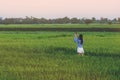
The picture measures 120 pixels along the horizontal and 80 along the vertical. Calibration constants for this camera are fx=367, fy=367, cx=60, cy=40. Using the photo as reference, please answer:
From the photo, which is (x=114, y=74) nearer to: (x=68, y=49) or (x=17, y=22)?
(x=68, y=49)

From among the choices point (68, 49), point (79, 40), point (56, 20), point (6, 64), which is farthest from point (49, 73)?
point (56, 20)

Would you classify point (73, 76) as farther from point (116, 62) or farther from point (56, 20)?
point (56, 20)

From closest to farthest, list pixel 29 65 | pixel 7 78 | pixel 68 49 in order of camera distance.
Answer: pixel 7 78
pixel 29 65
pixel 68 49

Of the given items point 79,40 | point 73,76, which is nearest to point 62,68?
point 73,76

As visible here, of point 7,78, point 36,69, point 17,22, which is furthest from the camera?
point 17,22

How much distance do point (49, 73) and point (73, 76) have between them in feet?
3.23

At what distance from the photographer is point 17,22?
13688 cm

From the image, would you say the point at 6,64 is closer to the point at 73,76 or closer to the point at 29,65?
the point at 29,65

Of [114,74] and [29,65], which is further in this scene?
[29,65]

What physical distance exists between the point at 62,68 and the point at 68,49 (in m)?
7.84

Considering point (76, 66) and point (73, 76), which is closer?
point (73, 76)

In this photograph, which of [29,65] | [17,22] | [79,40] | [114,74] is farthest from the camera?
[17,22]

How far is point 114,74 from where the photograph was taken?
11734 mm

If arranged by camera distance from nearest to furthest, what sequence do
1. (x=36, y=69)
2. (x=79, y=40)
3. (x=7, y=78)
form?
(x=7, y=78), (x=36, y=69), (x=79, y=40)
